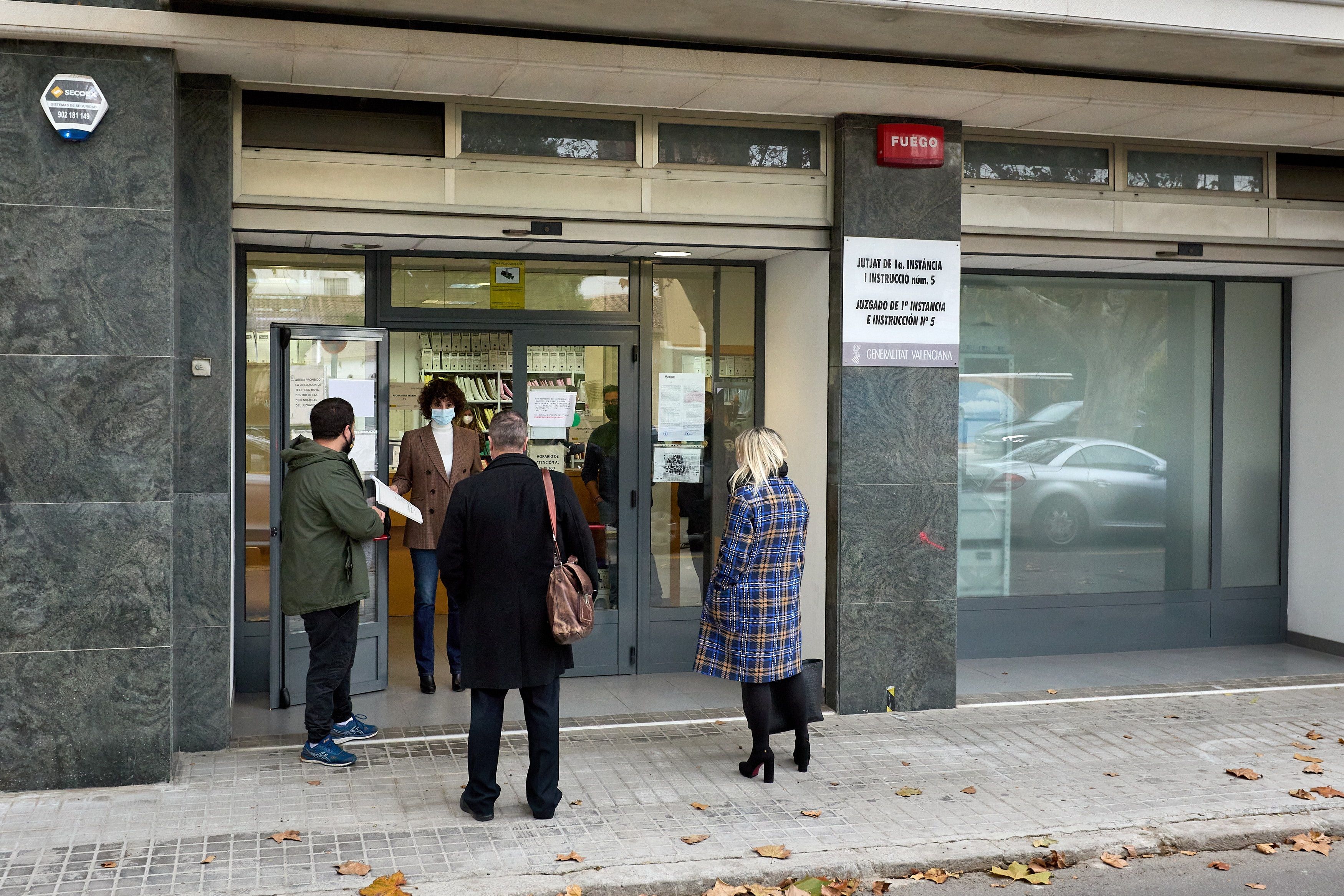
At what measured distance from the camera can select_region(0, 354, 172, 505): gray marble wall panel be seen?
18.3 ft

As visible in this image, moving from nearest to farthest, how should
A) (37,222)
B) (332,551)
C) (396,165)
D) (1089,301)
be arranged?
1. (37,222)
2. (332,551)
3. (396,165)
4. (1089,301)

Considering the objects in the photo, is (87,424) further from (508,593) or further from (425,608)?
(425,608)

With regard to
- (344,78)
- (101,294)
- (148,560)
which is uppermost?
(344,78)

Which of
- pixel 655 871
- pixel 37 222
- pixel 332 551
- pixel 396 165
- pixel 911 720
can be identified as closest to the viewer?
pixel 655 871

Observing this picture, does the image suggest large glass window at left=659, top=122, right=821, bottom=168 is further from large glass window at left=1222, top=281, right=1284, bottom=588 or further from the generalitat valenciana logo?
large glass window at left=1222, top=281, right=1284, bottom=588

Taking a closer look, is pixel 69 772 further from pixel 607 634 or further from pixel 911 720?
pixel 911 720

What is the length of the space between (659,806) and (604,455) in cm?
314

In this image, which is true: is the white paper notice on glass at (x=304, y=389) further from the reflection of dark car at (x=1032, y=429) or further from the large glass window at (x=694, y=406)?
the reflection of dark car at (x=1032, y=429)

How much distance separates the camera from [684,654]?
8.37 meters

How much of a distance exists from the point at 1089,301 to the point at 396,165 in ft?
17.5

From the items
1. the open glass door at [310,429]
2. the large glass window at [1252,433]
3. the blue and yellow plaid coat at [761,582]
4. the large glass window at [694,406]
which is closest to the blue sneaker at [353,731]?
the open glass door at [310,429]

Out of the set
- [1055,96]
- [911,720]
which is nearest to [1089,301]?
[1055,96]

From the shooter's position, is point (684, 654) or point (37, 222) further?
point (684, 654)

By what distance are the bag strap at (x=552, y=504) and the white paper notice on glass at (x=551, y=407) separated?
2844 millimetres
